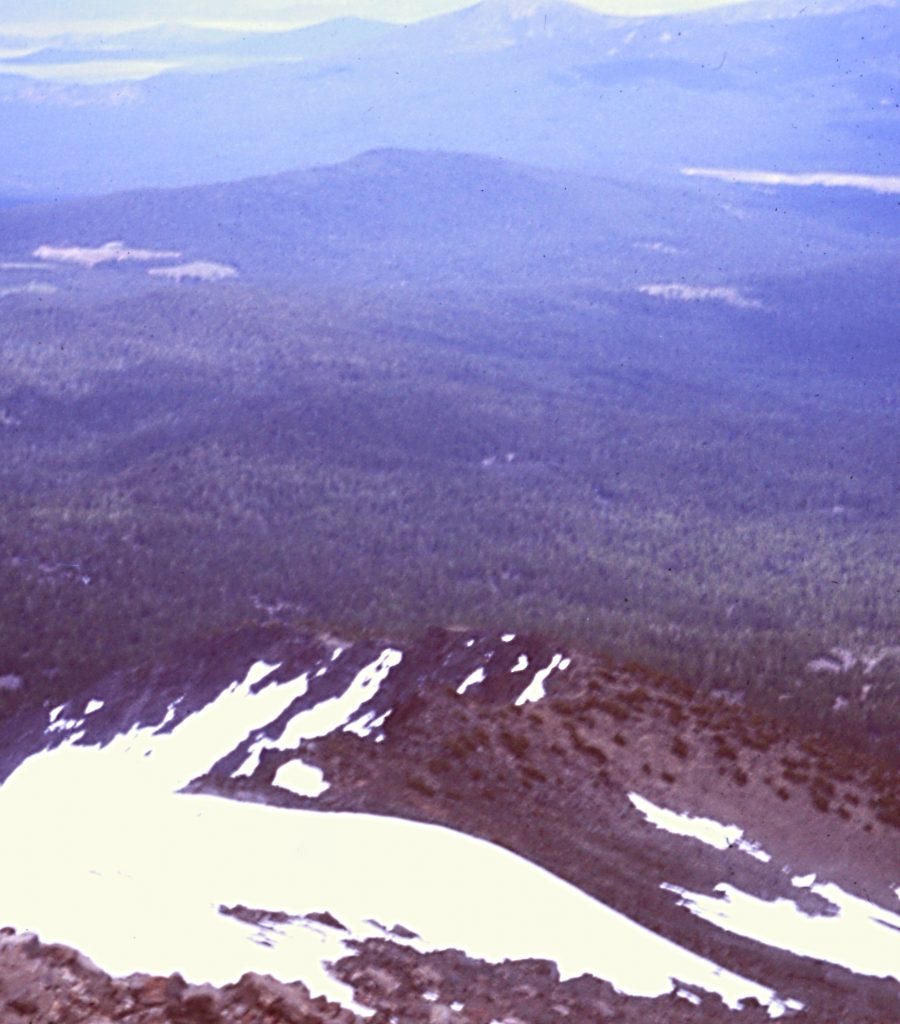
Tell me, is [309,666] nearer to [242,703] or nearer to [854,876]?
[242,703]

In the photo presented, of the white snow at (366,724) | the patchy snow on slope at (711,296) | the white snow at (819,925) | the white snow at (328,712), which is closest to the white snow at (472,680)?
the white snow at (328,712)

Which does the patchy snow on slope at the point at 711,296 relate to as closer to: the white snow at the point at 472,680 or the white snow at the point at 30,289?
the white snow at the point at 30,289

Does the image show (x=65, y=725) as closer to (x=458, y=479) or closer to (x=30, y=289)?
(x=458, y=479)

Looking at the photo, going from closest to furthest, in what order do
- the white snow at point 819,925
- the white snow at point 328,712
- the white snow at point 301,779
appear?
the white snow at point 819,925 < the white snow at point 301,779 < the white snow at point 328,712

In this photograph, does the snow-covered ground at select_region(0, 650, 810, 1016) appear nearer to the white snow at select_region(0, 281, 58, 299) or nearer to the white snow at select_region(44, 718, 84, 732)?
the white snow at select_region(44, 718, 84, 732)

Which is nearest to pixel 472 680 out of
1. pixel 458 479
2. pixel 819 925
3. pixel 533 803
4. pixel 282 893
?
pixel 533 803
